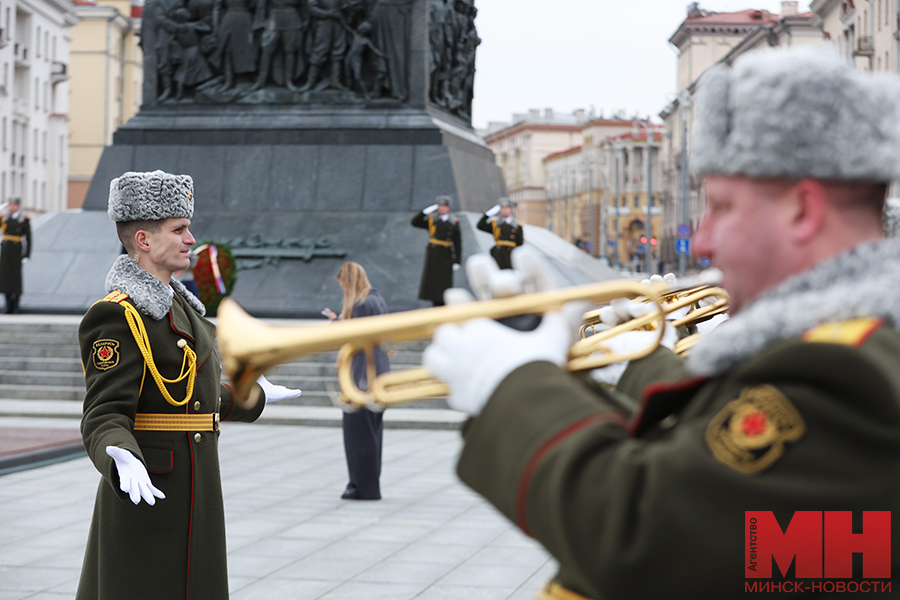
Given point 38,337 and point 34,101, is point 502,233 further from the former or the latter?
point 34,101

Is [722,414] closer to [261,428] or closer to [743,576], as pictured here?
[743,576]

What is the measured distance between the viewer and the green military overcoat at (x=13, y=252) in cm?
1894

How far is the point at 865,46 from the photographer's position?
43656 millimetres

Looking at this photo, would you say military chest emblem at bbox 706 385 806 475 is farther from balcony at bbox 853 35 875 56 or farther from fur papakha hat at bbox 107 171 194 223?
balcony at bbox 853 35 875 56

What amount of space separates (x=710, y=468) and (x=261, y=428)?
11.8 m

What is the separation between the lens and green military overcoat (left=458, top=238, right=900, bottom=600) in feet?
4.62

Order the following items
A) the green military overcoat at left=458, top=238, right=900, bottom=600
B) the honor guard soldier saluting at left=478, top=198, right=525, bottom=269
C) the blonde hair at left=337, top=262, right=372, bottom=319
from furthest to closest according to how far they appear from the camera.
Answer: the honor guard soldier saluting at left=478, top=198, right=525, bottom=269 → the blonde hair at left=337, top=262, right=372, bottom=319 → the green military overcoat at left=458, top=238, right=900, bottom=600

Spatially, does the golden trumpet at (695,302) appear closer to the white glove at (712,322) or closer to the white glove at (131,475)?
the white glove at (712,322)

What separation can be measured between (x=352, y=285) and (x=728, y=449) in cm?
786

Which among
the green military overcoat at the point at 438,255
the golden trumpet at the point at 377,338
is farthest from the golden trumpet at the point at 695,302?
the green military overcoat at the point at 438,255

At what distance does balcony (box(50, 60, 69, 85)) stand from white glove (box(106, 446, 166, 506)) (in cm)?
6656

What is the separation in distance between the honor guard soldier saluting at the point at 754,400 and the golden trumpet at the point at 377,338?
1.3 inches

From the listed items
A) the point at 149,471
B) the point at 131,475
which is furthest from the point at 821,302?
the point at 149,471

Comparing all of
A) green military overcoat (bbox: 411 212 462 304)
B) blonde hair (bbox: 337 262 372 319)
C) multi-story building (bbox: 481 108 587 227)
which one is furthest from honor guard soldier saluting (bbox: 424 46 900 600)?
multi-story building (bbox: 481 108 587 227)
